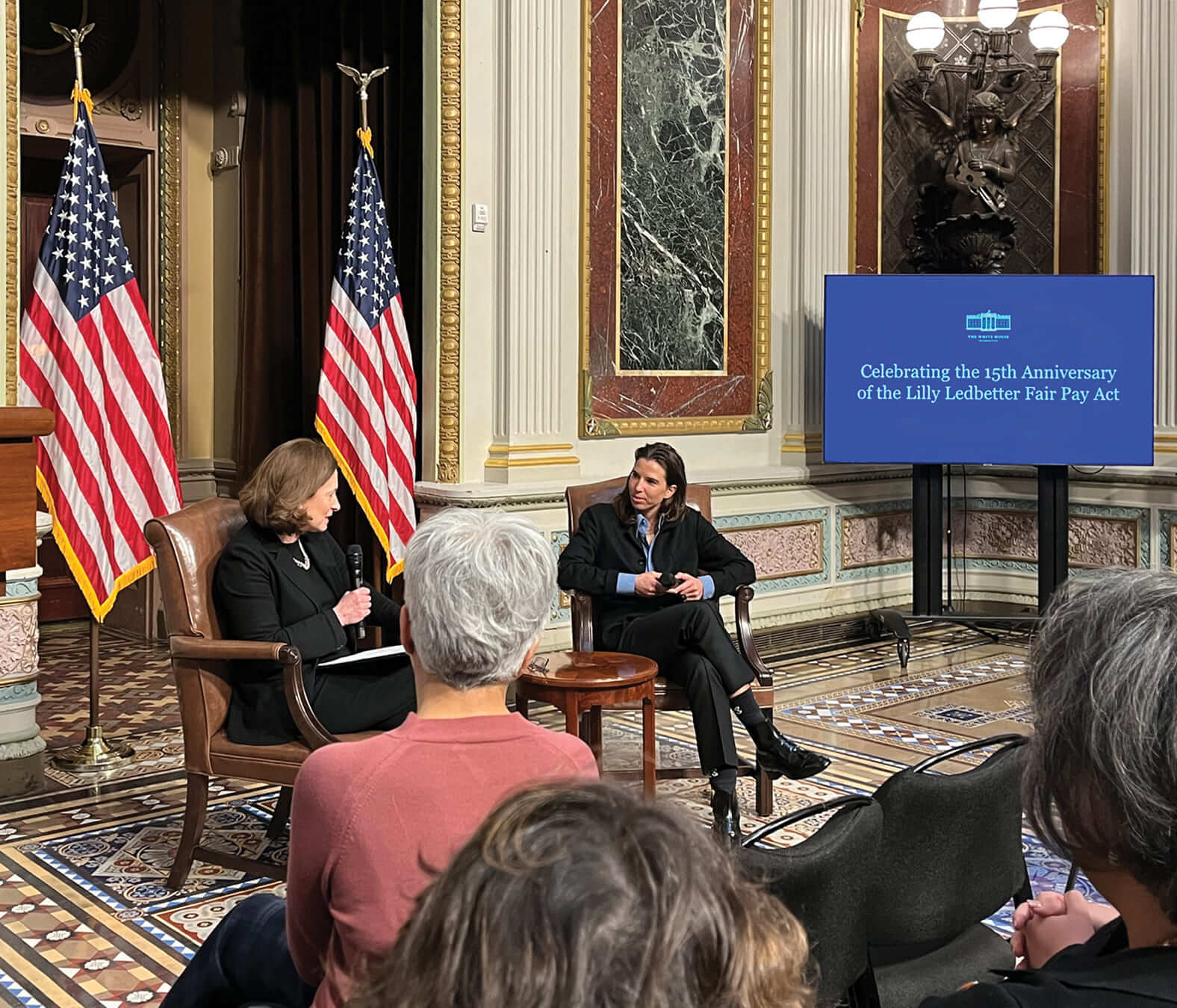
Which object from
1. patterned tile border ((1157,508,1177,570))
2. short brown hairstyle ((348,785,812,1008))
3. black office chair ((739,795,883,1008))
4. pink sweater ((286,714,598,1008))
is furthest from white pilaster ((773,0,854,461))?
short brown hairstyle ((348,785,812,1008))

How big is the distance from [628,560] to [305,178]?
2.47 metres

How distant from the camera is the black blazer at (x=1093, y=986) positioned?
1168 millimetres

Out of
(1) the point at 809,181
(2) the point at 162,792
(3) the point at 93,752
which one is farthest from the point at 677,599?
(1) the point at 809,181

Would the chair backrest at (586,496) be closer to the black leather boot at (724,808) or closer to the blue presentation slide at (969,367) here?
the black leather boot at (724,808)

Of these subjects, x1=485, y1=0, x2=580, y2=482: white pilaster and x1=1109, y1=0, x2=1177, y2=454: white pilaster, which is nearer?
x1=485, y1=0, x2=580, y2=482: white pilaster

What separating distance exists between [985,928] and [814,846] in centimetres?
69

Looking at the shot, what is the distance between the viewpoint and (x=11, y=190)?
436 centimetres

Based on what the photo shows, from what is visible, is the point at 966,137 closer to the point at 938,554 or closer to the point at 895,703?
the point at 938,554

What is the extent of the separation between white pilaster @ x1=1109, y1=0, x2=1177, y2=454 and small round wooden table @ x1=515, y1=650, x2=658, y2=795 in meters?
3.81

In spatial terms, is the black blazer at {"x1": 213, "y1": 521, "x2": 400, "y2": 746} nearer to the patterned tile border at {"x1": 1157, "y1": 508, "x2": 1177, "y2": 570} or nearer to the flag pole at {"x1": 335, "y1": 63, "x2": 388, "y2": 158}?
the flag pole at {"x1": 335, "y1": 63, "x2": 388, "y2": 158}

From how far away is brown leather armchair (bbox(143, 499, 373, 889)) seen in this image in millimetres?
3371

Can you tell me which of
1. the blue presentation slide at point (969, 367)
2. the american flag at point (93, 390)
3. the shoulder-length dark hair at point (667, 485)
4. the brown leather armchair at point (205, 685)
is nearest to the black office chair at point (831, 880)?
the brown leather armchair at point (205, 685)

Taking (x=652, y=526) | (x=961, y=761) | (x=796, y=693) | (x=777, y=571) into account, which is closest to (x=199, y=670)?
(x=652, y=526)

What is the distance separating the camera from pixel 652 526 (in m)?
4.66
